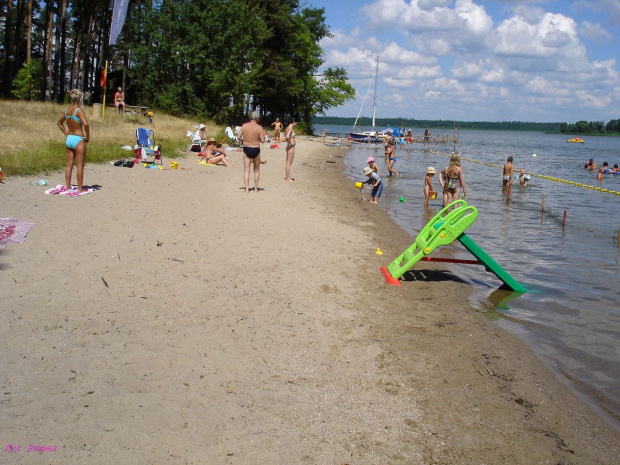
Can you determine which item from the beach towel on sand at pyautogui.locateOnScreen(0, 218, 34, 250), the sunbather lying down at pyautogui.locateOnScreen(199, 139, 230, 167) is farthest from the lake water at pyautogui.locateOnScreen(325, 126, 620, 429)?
the beach towel on sand at pyautogui.locateOnScreen(0, 218, 34, 250)

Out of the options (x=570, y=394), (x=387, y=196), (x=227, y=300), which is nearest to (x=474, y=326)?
(x=570, y=394)

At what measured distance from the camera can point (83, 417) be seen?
3.45 meters

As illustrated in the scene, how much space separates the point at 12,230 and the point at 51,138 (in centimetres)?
1033

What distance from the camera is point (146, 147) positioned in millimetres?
16969

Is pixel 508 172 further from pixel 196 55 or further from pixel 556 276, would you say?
pixel 196 55

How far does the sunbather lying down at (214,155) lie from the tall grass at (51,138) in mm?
1074

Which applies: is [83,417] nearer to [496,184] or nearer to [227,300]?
[227,300]

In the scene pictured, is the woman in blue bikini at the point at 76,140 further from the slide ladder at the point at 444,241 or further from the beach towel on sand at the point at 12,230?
the slide ladder at the point at 444,241

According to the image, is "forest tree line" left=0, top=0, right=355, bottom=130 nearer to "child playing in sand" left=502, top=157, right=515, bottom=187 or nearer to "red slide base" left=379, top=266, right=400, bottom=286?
"child playing in sand" left=502, top=157, right=515, bottom=187

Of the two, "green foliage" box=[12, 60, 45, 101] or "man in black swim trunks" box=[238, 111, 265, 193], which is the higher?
"green foliage" box=[12, 60, 45, 101]

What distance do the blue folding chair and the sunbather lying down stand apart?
2.07m

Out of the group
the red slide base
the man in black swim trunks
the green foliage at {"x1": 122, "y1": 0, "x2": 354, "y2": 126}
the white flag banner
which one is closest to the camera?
the red slide base

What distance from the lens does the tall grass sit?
11.8 metres

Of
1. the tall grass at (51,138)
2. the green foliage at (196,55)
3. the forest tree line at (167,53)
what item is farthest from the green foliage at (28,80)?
the tall grass at (51,138)
